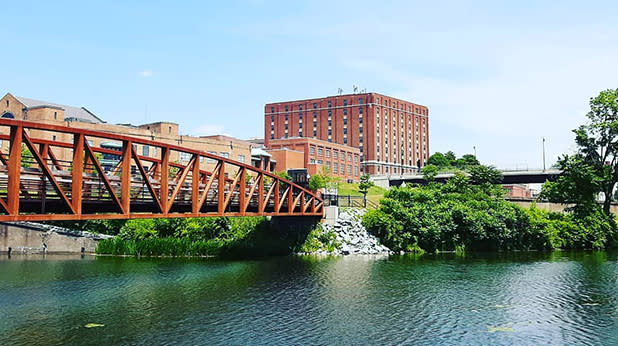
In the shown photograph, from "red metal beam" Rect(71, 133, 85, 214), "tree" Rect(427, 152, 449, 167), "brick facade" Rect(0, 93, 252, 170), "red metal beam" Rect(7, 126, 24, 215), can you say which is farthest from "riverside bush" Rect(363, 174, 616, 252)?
"tree" Rect(427, 152, 449, 167)

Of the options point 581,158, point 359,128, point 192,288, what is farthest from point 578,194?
point 359,128

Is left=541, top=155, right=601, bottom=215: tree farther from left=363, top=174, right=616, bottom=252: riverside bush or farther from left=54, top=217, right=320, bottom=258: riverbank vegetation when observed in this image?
left=54, top=217, right=320, bottom=258: riverbank vegetation

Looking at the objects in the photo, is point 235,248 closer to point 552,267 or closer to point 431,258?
point 431,258

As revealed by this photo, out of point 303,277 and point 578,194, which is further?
point 578,194

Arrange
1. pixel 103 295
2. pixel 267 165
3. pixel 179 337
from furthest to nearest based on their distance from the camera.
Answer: pixel 267 165
pixel 103 295
pixel 179 337

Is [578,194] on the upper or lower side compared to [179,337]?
upper

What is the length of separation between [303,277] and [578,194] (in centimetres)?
4253

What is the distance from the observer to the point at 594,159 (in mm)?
63656

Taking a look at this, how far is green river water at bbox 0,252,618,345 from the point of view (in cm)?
2083

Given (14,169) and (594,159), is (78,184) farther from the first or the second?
(594,159)

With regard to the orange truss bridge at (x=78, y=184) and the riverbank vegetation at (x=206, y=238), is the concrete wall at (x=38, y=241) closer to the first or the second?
the riverbank vegetation at (x=206, y=238)

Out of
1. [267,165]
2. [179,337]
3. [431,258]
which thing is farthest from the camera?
[267,165]

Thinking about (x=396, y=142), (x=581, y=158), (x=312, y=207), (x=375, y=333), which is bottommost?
(x=375, y=333)

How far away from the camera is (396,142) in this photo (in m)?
159
